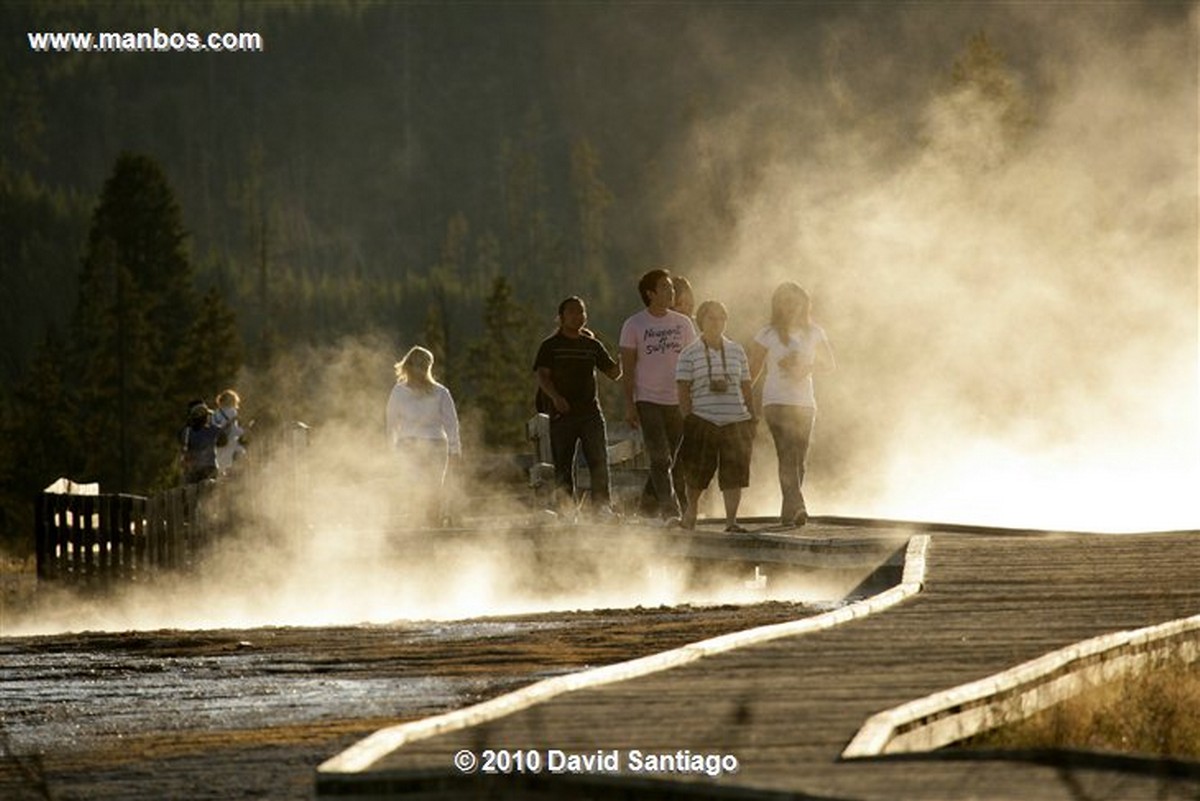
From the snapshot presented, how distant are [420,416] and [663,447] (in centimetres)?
183

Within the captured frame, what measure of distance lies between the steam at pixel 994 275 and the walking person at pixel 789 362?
901 inches

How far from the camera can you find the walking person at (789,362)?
18.2m

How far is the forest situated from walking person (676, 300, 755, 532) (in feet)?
189

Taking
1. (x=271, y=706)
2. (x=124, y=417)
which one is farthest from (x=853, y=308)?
(x=271, y=706)

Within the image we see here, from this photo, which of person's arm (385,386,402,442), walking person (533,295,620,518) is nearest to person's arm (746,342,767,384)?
walking person (533,295,620,518)

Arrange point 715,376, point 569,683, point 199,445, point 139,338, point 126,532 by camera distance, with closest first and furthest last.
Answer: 1. point 569,683
2. point 715,376
3. point 126,532
4. point 199,445
5. point 139,338

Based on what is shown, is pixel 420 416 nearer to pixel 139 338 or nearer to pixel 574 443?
pixel 574 443

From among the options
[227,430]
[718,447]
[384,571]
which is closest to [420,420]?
[384,571]

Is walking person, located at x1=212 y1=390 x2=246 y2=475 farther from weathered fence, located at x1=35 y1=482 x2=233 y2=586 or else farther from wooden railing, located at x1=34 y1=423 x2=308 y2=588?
wooden railing, located at x1=34 y1=423 x2=308 y2=588

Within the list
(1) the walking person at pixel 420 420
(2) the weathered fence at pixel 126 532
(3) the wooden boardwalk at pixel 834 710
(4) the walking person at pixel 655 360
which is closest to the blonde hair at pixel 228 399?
(2) the weathered fence at pixel 126 532

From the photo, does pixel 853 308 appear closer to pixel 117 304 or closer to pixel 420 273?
pixel 117 304

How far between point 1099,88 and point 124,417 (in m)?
47.6

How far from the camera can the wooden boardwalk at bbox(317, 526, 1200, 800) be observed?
23.9 feet

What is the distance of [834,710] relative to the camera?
29.1ft
